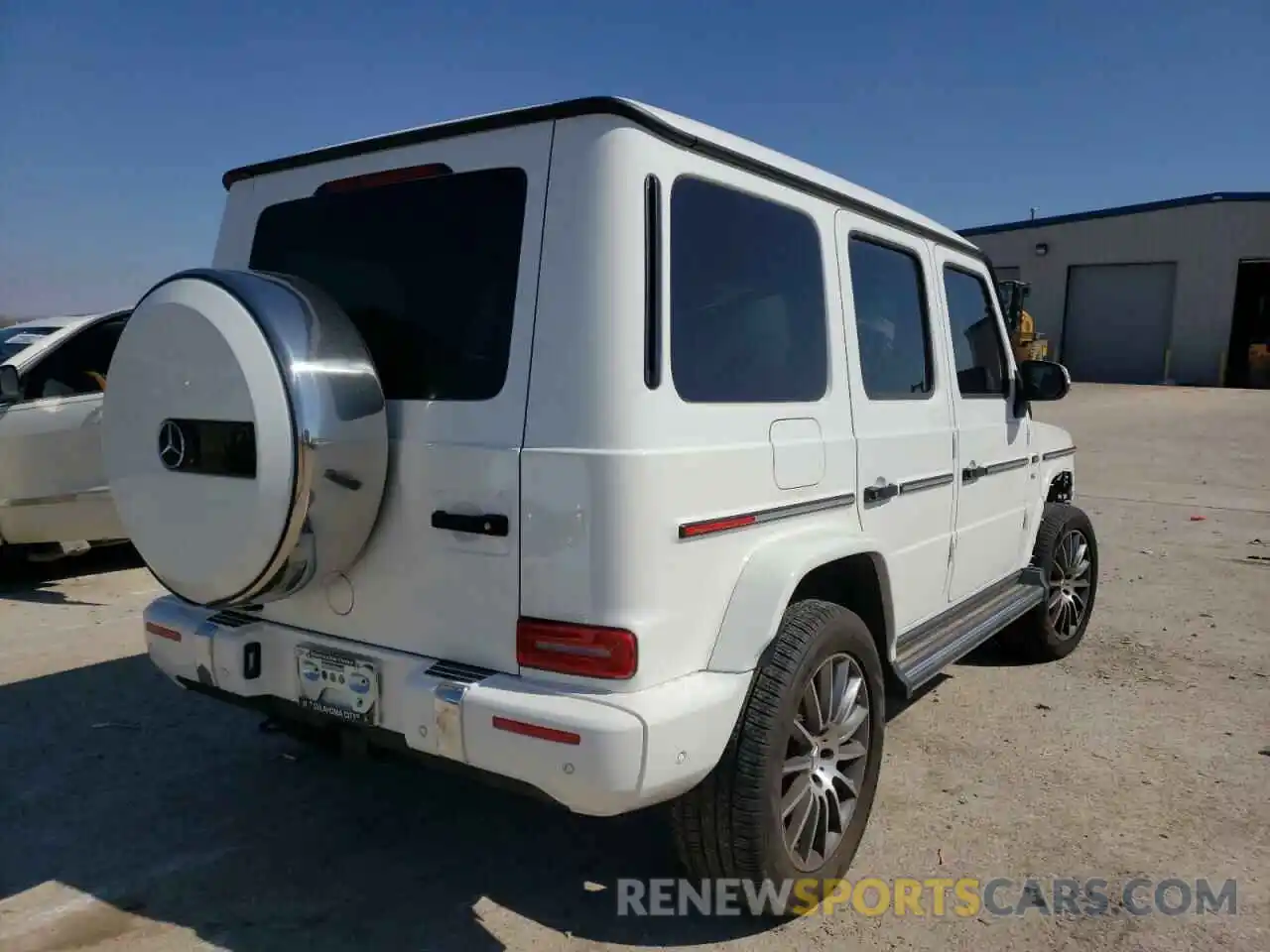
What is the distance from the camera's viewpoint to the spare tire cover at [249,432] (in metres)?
2.30

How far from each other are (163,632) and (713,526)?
1.74 m

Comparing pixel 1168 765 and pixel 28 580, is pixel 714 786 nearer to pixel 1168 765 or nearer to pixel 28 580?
pixel 1168 765

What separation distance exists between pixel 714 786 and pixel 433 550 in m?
0.96

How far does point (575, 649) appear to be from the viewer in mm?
2248

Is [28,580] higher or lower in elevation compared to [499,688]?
lower

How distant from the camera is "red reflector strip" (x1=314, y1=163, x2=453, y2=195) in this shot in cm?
258

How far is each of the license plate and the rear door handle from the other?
448 millimetres

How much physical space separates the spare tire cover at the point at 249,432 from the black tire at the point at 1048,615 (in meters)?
3.71

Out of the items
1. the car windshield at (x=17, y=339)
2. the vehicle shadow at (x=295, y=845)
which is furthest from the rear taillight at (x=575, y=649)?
the car windshield at (x=17, y=339)

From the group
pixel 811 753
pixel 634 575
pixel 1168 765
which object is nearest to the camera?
pixel 634 575

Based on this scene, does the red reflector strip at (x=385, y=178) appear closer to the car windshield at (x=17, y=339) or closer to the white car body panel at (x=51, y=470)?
the white car body panel at (x=51, y=470)

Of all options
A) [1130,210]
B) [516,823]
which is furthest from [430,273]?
[1130,210]

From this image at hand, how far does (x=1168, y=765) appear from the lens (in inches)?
150

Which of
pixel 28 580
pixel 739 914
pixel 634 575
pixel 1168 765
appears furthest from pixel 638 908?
pixel 28 580
